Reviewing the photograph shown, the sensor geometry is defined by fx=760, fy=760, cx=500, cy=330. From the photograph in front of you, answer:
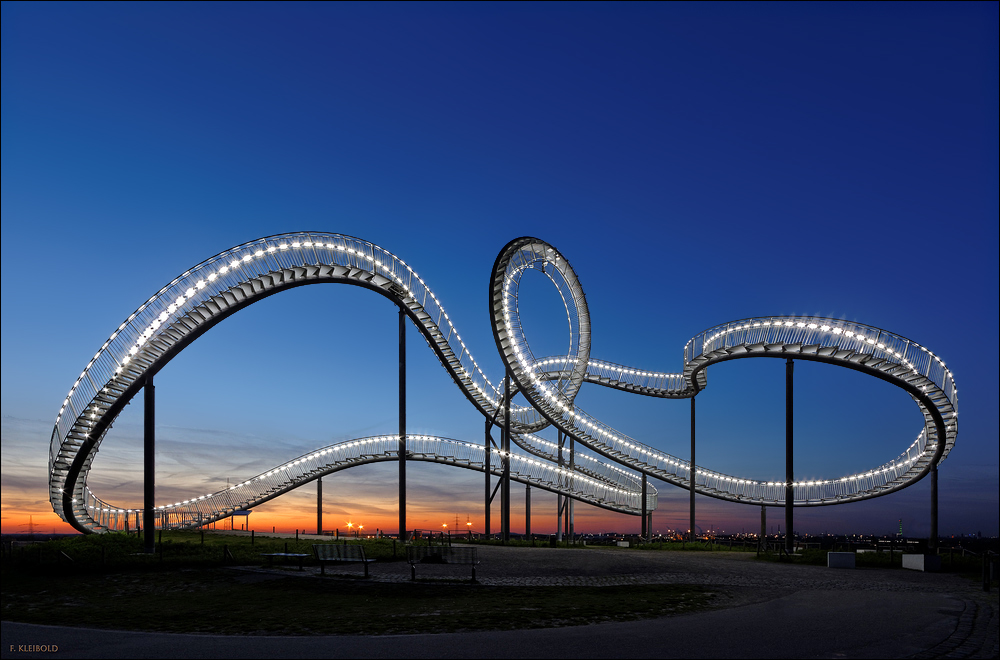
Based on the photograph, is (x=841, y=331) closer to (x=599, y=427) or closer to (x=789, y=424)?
(x=789, y=424)

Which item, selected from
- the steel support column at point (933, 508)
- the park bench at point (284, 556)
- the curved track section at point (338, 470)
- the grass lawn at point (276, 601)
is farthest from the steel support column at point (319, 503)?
the steel support column at point (933, 508)

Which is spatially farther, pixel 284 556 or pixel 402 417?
pixel 402 417

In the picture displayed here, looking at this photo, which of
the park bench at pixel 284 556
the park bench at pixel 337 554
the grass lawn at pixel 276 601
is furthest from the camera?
the park bench at pixel 284 556

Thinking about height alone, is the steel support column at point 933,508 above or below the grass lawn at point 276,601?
below

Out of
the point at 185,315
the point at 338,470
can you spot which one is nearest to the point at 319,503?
the point at 338,470

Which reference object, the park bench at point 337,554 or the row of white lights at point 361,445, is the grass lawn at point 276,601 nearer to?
the park bench at point 337,554

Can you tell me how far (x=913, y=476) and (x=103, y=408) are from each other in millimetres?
42590

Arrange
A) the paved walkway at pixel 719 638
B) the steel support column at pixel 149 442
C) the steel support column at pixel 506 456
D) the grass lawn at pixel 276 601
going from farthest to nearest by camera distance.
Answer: the steel support column at pixel 506 456, the steel support column at pixel 149 442, the grass lawn at pixel 276 601, the paved walkway at pixel 719 638

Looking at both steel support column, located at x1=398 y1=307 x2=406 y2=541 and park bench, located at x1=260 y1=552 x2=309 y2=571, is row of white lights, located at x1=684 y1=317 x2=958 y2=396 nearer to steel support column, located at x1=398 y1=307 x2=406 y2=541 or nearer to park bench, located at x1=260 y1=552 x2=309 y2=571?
steel support column, located at x1=398 y1=307 x2=406 y2=541

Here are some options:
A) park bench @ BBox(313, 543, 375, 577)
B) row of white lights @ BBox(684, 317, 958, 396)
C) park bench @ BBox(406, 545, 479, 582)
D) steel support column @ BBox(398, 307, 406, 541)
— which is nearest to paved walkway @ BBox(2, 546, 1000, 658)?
park bench @ BBox(406, 545, 479, 582)

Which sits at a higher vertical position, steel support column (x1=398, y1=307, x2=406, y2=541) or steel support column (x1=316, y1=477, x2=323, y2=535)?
steel support column (x1=398, y1=307, x2=406, y2=541)

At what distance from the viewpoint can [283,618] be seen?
13.9 m

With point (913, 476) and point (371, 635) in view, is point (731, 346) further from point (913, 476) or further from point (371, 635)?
point (371, 635)

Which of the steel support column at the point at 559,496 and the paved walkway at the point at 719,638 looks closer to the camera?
the paved walkway at the point at 719,638
